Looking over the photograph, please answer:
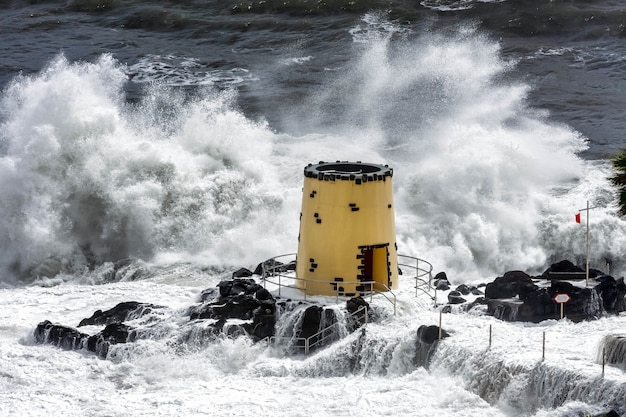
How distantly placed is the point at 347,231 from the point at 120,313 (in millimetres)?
5264

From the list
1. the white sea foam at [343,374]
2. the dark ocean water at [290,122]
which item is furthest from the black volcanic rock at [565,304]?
the dark ocean water at [290,122]

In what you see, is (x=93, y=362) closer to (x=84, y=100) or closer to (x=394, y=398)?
(x=394, y=398)

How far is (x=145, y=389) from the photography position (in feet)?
84.8

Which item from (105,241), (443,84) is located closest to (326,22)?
(443,84)

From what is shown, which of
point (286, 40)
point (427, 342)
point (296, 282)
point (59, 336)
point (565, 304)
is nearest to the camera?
point (427, 342)

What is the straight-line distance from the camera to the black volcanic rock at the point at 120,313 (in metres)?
28.9

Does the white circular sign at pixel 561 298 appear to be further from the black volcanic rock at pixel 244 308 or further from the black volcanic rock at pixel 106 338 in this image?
the black volcanic rock at pixel 106 338

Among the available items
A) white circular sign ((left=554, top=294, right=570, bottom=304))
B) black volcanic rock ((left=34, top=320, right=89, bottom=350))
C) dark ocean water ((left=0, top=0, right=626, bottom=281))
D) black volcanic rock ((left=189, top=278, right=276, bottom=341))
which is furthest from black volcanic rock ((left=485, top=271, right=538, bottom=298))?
black volcanic rock ((left=34, top=320, right=89, bottom=350))

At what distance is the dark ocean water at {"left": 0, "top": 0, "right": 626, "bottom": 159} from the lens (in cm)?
4984

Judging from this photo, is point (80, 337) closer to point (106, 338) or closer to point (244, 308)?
point (106, 338)

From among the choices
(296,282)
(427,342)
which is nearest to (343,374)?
(427,342)

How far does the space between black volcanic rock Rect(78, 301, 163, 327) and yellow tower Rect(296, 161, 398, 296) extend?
141 inches

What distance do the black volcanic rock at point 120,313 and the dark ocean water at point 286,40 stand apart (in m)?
18.2

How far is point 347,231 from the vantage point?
27.2 m
